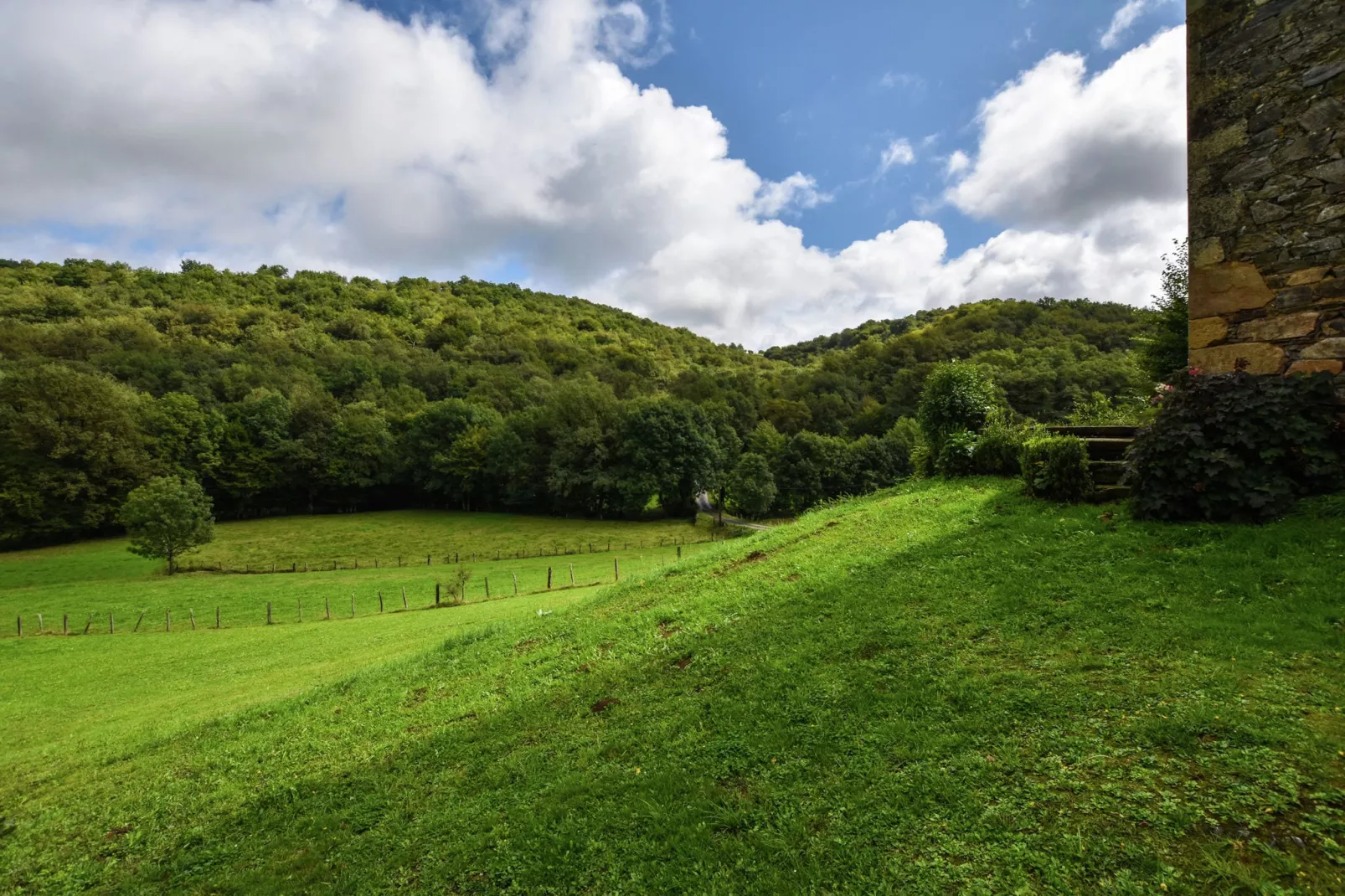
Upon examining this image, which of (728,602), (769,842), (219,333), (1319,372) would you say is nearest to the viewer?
(769,842)

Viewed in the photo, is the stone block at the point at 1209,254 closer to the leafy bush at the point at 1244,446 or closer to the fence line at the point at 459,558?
the leafy bush at the point at 1244,446

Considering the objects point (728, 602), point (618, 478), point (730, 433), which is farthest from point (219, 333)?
point (728, 602)

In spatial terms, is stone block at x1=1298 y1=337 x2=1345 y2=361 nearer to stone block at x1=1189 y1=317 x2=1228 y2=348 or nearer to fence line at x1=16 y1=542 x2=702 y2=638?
stone block at x1=1189 y1=317 x2=1228 y2=348

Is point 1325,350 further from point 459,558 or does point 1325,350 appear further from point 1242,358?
point 459,558

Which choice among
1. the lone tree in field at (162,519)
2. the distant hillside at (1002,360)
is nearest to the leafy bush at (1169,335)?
the distant hillside at (1002,360)

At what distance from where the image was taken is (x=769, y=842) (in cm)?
330

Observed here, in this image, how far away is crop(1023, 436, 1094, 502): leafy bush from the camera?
301 inches

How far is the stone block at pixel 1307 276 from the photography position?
5.38 meters

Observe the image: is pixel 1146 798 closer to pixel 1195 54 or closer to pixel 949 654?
pixel 949 654

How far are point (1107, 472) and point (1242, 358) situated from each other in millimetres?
2347

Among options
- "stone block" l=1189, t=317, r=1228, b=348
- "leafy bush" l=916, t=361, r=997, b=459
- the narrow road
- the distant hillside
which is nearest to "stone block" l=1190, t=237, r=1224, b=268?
"stone block" l=1189, t=317, r=1228, b=348

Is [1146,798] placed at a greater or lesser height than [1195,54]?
lesser

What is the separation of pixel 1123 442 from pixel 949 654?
19.0 feet

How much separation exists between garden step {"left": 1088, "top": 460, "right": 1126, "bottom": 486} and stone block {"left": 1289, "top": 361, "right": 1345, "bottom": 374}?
2.33 meters
